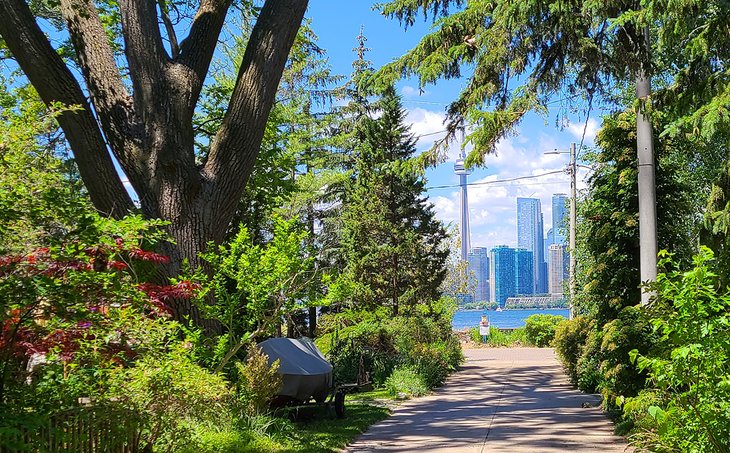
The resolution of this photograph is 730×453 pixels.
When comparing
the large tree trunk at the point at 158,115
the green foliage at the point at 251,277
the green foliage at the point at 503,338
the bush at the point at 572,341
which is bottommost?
the green foliage at the point at 503,338

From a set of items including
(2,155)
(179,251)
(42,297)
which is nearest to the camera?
(42,297)

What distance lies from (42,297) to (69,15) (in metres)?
6.13

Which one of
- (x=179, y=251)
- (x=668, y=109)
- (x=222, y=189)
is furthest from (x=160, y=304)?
(x=668, y=109)

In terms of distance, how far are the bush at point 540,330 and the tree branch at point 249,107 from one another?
2819 cm

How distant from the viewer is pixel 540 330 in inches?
1420

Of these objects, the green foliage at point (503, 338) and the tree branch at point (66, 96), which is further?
the green foliage at point (503, 338)

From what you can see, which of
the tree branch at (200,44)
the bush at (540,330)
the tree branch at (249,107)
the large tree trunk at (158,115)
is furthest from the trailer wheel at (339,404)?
the bush at (540,330)

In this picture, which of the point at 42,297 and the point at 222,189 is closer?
the point at 42,297

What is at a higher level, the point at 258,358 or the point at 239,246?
the point at 239,246

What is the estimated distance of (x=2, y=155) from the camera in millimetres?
5426

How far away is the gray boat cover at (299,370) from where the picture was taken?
1233 cm

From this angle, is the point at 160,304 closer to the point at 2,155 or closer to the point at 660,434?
the point at 2,155

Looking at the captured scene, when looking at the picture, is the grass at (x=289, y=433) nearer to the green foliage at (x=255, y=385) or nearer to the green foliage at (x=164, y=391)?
the green foliage at (x=255, y=385)

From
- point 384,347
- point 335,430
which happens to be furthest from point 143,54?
point 384,347
